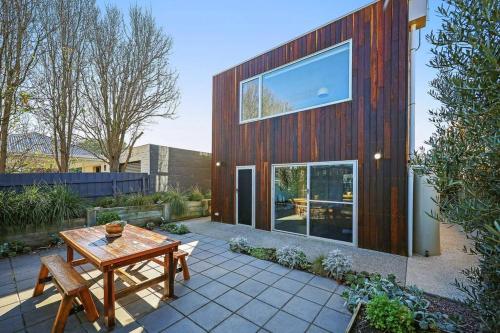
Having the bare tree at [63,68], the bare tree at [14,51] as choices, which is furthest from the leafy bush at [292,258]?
the bare tree at [63,68]

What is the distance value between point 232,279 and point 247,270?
0.38m

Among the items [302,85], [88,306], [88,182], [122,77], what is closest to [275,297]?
[88,306]

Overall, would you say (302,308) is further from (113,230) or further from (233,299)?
(113,230)

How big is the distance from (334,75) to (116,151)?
304 inches

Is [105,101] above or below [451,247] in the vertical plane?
above

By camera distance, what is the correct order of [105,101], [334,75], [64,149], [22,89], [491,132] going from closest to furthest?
[491,132] < [334,75] < [22,89] < [64,149] < [105,101]

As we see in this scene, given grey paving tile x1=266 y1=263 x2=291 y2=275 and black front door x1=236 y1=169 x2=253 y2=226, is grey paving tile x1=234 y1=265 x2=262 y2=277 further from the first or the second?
black front door x1=236 y1=169 x2=253 y2=226

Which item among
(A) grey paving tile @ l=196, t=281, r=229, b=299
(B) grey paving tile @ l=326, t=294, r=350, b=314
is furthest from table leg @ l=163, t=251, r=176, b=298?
(B) grey paving tile @ l=326, t=294, r=350, b=314

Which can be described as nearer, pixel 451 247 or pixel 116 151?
pixel 451 247

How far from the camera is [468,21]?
57.8 inches

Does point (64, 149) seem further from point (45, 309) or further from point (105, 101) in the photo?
point (45, 309)

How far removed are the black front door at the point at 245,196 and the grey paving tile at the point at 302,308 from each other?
3752 millimetres

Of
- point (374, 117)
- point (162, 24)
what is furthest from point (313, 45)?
point (162, 24)

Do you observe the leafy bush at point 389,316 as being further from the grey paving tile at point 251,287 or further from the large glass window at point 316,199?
the large glass window at point 316,199
